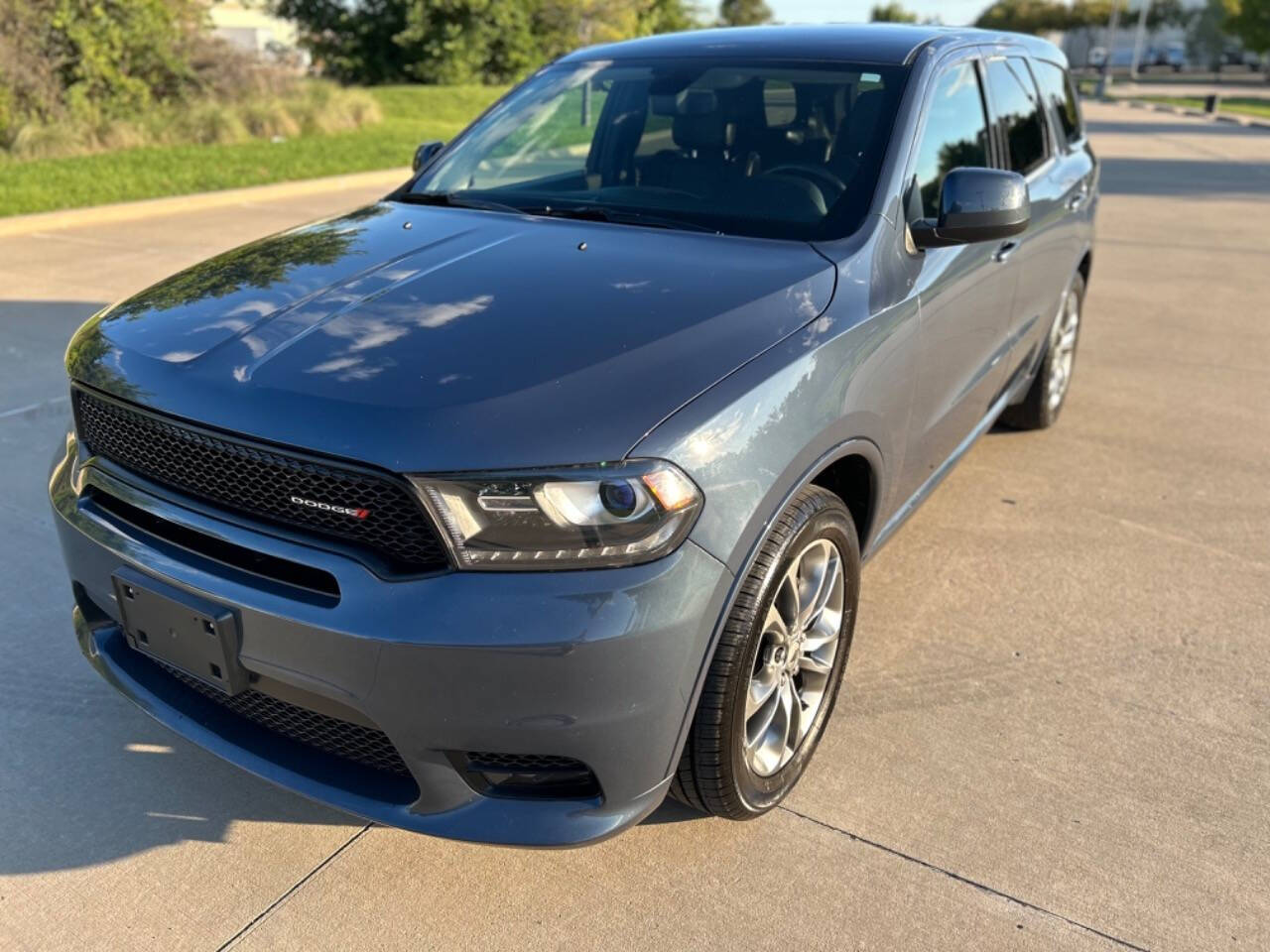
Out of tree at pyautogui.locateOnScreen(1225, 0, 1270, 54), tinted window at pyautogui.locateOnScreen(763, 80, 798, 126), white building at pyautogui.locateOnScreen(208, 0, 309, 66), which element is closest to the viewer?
tinted window at pyautogui.locateOnScreen(763, 80, 798, 126)

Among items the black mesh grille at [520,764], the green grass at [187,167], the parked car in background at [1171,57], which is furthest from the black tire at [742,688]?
the parked car in background at [1171,57]

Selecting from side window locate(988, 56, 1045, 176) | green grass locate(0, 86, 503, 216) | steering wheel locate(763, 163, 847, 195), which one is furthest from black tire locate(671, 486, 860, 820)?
green grass locate(0, 86, 503, 216)

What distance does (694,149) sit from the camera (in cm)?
341

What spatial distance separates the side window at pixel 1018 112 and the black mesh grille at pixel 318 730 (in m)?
3.18

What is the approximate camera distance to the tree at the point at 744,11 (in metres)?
63.0

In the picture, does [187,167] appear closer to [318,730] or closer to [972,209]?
[972,209]

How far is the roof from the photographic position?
3.45 m

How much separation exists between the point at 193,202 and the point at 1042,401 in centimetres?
893

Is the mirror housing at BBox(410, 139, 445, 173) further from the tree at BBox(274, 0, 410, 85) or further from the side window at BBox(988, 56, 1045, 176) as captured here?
the tree at BBox(274, 0, 410, 85)

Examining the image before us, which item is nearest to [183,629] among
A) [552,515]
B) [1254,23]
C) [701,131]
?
[552,515]

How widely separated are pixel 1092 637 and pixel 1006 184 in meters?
1.49

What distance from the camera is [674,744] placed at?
215cm

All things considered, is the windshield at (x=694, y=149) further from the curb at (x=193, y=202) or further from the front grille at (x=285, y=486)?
the curb at (x=193, y=202)

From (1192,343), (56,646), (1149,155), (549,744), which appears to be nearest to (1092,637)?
(549,744)
